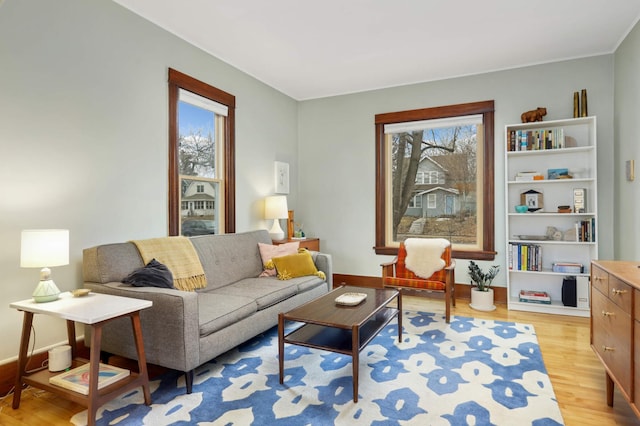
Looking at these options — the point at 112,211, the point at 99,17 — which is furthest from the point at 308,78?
the point at 112,211

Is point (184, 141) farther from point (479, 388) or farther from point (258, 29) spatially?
point (479, 388)

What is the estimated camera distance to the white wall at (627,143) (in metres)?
3.39

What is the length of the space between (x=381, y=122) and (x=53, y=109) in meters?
3.74

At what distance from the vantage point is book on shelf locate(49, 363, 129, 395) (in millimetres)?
2035

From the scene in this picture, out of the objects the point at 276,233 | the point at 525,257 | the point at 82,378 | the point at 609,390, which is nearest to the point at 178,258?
the point at 82,378

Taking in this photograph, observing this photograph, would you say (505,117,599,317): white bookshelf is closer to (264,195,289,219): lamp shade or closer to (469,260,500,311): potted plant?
(469,260,500,311): potted plant

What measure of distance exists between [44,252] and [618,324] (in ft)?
10.3

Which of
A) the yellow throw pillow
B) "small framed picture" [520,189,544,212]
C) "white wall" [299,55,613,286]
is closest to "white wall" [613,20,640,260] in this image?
"white wall" [299,55,613,286]

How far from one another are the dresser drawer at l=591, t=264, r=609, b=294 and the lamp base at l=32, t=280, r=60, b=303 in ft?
10.5

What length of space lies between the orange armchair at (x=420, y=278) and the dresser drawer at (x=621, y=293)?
1.74 m

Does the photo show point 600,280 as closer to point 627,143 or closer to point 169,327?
point 627,143

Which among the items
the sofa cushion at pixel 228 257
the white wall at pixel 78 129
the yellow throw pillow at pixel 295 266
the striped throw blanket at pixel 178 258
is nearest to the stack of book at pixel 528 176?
the yellow throw pillow at pixel 295 266

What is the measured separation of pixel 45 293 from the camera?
219 centimetres

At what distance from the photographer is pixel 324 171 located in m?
5.56
